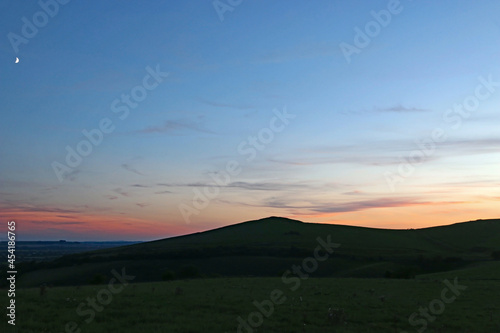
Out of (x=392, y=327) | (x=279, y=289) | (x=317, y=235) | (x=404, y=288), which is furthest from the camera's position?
(x=317, y=235)

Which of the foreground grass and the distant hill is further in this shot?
the distant hill

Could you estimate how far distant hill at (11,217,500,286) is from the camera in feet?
265

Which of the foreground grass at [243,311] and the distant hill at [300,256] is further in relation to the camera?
the distant hill at [300,256]

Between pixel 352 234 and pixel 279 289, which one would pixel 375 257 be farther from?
pixel 279 289

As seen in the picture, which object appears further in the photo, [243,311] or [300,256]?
[300,256]

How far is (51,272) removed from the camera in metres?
85.2

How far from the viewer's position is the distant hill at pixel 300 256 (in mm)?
80875

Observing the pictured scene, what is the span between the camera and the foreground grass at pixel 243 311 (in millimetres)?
20281

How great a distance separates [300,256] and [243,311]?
81881 millimetres

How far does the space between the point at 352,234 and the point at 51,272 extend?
103997 millimetres

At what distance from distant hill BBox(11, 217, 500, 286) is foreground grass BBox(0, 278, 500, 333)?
35803mm

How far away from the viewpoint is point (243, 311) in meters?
24.4

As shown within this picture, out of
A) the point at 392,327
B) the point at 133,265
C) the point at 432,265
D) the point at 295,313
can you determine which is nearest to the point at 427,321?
the point at 392,327

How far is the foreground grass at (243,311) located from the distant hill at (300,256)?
35803mm
